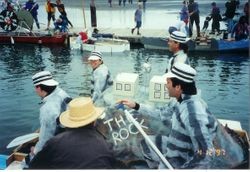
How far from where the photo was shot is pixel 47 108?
5.20 m

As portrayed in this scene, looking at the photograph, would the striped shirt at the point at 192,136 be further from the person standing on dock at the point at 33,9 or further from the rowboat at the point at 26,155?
the person standing on dock at the point at 33,9

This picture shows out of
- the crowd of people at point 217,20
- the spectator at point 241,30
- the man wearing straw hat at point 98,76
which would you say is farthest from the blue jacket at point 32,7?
the man wearing straw hat at point 98,76

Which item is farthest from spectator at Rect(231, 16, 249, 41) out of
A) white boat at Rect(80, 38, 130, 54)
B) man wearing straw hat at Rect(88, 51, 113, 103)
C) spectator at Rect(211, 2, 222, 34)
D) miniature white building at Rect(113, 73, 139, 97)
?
miniature white building at Rect(113, 73, 139, 97)

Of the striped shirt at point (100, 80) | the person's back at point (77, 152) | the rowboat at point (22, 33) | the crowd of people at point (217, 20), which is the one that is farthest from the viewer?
the rowboat at point (22, 33)

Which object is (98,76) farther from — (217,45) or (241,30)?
(241,30)

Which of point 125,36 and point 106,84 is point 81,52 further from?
point 106,84

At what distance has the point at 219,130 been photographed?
5.03 meters

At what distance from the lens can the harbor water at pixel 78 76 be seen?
11755mm

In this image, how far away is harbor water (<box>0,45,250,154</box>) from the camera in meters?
11.8

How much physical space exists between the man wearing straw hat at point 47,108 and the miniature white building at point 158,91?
2.46m

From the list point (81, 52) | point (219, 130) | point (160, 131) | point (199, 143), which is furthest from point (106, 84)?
point (81, 52)

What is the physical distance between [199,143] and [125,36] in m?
19.4

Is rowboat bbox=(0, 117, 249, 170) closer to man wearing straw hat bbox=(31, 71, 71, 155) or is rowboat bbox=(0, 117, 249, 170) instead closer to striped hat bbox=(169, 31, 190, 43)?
man wearing straw hat bbox=(31, 71, 71, 155)

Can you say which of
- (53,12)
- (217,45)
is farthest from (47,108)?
(53,12)
